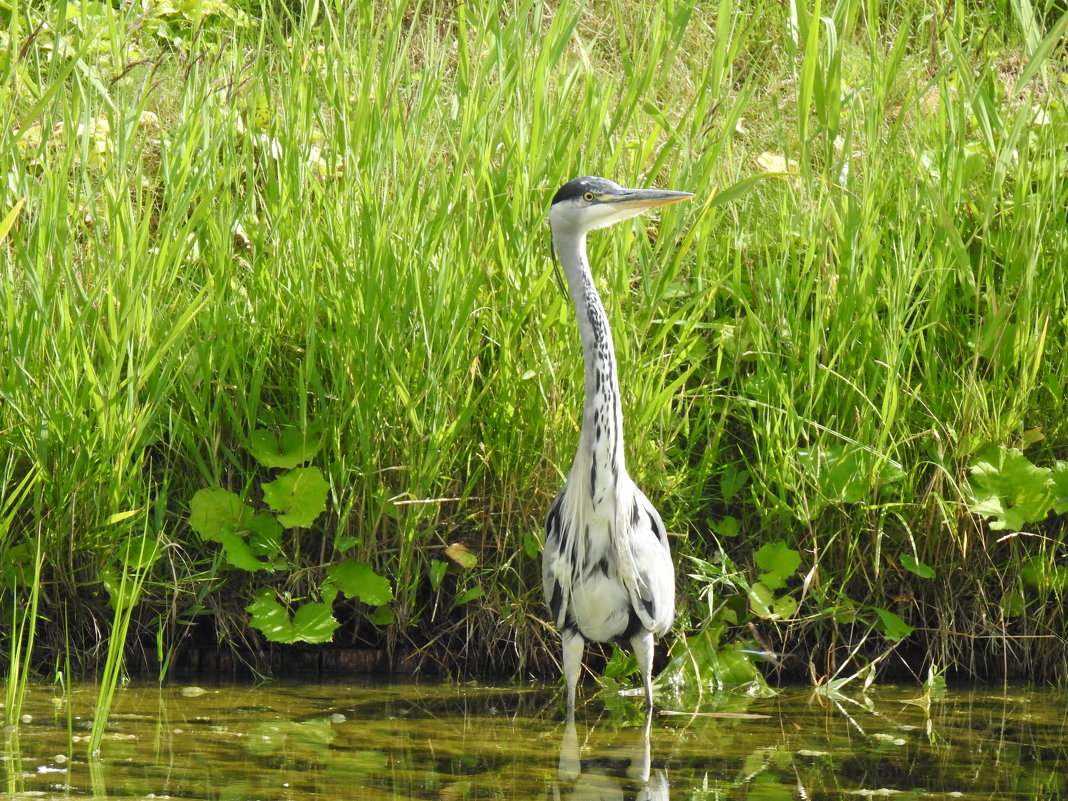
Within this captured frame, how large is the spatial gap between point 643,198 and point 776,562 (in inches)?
52.2

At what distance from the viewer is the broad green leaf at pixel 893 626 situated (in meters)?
4.02

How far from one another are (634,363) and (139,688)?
1.92 m

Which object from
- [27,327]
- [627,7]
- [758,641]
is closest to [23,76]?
[27,327]

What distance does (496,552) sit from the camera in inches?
163

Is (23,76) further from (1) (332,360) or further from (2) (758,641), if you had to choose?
(2) (758,641)

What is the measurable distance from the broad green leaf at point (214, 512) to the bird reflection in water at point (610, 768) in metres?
1.27

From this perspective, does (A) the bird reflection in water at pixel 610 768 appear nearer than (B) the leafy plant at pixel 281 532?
Yes

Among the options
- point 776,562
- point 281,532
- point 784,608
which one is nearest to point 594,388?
point 776,562

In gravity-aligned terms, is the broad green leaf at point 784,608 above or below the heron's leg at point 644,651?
above

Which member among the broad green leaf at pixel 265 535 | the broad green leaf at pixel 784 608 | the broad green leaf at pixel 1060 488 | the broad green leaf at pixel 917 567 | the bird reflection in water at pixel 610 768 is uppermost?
the broad green leaf at pixel 1060 488

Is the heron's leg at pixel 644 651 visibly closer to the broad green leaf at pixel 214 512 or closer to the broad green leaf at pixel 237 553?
the broad green leaf at pixel 237 553

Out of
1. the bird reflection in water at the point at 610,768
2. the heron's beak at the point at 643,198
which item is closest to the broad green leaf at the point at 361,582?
the bird reflection in water at the point at 610,768

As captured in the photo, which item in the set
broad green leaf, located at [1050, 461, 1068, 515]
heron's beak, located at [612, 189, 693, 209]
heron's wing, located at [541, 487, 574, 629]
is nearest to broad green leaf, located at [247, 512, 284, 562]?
heron's wing, located at [541, 487, 574, 629]

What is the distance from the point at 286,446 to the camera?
157 inches
